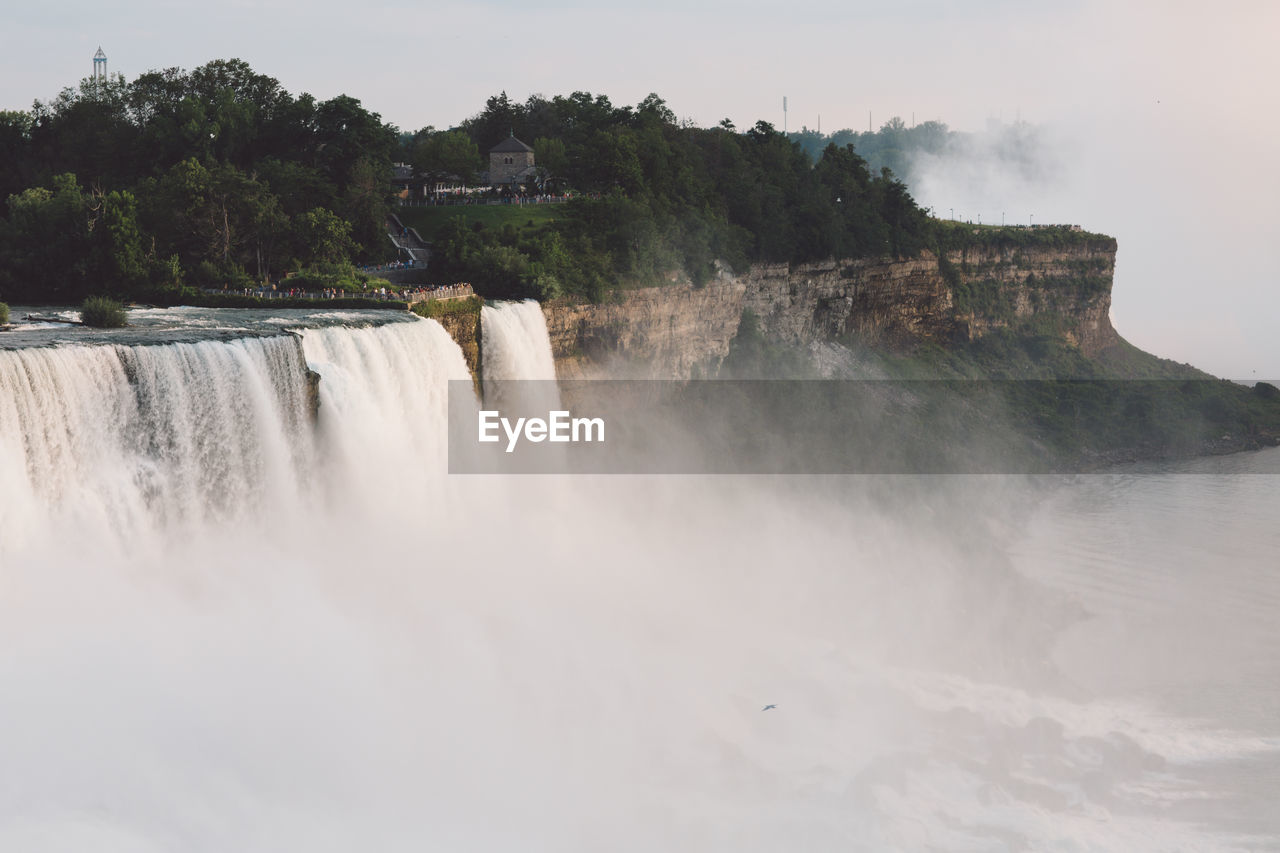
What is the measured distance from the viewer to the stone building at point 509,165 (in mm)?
66188

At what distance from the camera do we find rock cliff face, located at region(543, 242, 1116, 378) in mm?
47844

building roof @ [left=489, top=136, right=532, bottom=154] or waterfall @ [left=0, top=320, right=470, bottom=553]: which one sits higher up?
building roof @ [left=489, top=136, right=532, bottom=154]

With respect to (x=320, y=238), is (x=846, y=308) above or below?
below

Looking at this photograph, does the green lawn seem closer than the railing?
No

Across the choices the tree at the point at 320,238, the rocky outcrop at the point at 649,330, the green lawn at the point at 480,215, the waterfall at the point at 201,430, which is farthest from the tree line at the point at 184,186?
the waterfall at the point at 201,430

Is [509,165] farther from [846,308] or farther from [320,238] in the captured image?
[320,238]

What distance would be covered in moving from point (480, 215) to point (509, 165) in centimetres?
1112

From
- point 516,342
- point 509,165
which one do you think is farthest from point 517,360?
point 509,165

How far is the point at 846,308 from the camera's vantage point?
6606 cm

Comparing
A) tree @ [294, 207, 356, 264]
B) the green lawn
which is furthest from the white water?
the green lawn

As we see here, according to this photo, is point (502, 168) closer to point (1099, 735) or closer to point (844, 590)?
point (844, 590)

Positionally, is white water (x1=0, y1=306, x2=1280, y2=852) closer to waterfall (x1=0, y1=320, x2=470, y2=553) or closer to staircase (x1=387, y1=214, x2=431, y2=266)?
waterfall (x1=0, y1=320, x2=470, y2=553)

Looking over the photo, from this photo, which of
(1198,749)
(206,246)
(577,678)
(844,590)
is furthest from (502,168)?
(1198,749)

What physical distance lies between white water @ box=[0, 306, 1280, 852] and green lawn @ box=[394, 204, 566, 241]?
19203 millimetres
